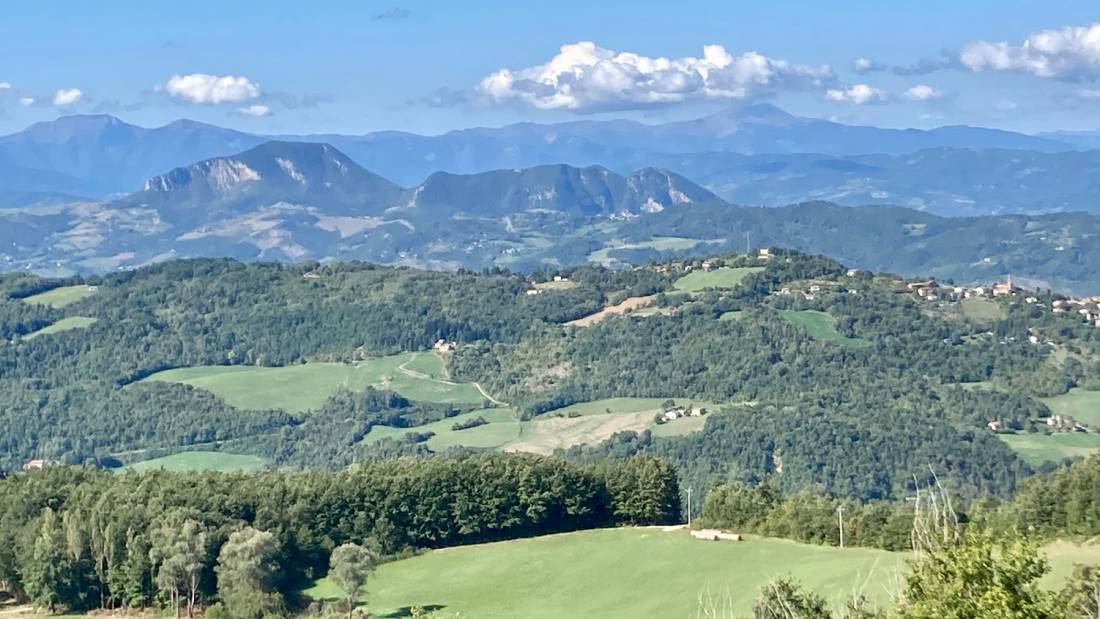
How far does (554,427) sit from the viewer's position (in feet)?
428

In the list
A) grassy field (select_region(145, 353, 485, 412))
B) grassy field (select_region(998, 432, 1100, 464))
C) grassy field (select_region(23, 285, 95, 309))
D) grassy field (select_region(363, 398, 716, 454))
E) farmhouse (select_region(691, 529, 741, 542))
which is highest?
farmhouse (select_region(691, 529, 741, 542))

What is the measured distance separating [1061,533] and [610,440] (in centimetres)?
6565

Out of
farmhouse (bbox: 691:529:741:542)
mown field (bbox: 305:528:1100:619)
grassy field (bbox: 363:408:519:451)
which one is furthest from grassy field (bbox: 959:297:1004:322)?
farmhouse (bbox: 691:529:741:542)

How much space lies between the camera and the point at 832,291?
16050 cm

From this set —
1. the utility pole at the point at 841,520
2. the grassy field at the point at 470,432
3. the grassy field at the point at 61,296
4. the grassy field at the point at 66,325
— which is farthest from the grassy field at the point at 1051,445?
the grassy field at the point at 61,296

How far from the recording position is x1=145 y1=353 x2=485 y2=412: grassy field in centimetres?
14500

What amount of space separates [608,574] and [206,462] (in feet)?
234

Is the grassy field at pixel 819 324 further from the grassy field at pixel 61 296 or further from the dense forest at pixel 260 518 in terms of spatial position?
the grassy field at pixel 61 296

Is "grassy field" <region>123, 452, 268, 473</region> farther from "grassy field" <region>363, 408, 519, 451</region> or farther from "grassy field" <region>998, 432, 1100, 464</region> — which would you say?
"grassy field" <region>998, 432, 1100, 464</region>

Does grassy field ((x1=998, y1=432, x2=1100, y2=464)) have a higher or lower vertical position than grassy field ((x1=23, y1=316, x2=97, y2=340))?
lower

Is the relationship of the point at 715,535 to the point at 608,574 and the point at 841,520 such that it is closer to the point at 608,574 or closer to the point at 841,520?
the point at 841,520

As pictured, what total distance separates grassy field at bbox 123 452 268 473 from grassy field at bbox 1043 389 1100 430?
67086 millimetres

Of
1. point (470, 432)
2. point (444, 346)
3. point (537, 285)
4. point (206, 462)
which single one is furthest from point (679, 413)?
point (537, 285)

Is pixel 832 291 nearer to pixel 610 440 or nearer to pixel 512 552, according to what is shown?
pixel 610 440
